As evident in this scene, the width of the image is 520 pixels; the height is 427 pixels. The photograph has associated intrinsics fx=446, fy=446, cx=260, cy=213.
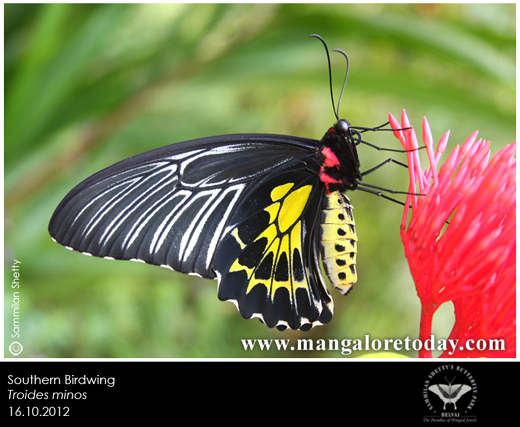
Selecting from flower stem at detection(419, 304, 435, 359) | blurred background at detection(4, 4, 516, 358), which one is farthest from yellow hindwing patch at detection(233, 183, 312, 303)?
blurred background at detection(4, 4, 516, 358)

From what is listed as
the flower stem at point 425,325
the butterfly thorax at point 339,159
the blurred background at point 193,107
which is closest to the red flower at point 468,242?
the flower stem at point 425,325

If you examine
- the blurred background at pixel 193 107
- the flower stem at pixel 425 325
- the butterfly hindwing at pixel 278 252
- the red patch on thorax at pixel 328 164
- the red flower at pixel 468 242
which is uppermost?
the blurred background at pixel 193 107

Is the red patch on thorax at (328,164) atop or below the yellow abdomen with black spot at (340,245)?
atop

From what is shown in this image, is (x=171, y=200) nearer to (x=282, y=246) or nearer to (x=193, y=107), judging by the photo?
(x=282, y=246)

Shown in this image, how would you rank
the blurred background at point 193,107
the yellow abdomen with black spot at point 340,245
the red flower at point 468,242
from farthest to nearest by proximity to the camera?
the blurred background at point 193,107 → the yellow abdomen with black spot at point 340,245 → the red flower at point 468,242

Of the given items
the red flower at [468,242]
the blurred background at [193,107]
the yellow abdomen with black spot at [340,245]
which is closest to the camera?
the red flower at [468,242]

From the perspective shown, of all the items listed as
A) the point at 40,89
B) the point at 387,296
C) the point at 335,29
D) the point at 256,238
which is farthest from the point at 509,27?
the point at 40,89

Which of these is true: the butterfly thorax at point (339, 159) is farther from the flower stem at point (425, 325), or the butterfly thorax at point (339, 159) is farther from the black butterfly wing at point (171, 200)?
the flower stem at point (425, 325)
